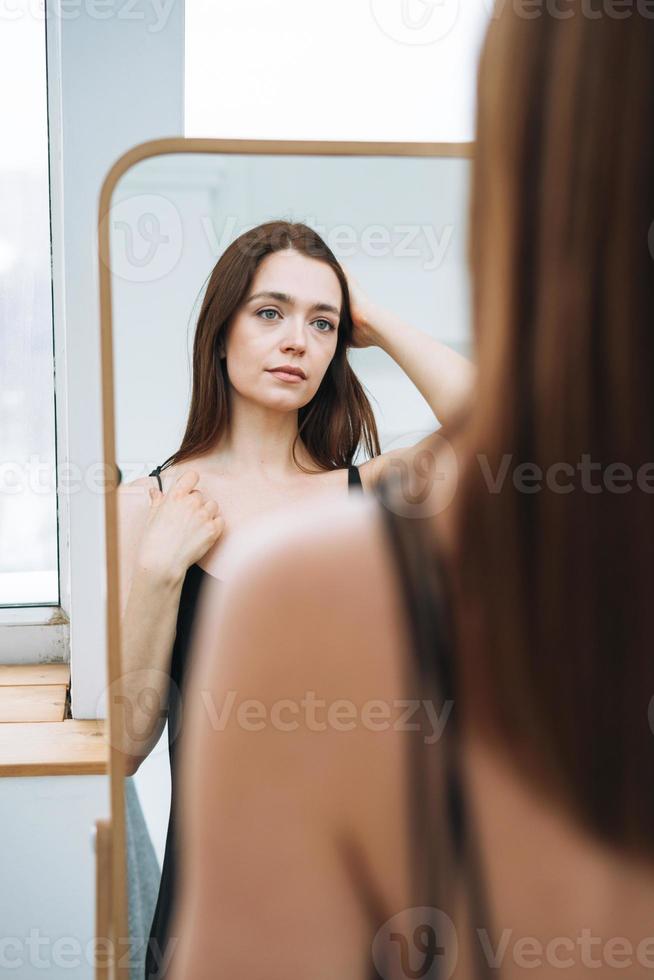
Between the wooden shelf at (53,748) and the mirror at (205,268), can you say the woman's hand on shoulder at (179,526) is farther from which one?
the wooden shelf at (53,748)

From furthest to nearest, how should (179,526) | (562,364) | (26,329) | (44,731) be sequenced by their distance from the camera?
(26,329) → (44,731) → (179,526) → (562,364)

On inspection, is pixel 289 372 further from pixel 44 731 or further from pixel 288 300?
pixel 44 731

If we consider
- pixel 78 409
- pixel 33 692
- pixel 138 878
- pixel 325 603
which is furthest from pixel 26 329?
pixel 325 603

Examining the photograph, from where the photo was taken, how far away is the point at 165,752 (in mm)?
640

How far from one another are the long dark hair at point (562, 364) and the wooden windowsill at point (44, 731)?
0.69m

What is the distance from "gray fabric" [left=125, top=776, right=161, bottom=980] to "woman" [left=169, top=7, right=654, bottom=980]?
0.53 feet

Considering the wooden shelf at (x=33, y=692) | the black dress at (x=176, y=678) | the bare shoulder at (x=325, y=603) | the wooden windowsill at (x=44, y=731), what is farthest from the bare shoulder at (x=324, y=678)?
the wooden shelf at (x=33, y=692)

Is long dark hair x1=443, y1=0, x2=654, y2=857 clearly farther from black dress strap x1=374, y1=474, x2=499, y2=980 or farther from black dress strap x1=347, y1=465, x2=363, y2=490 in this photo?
black dress strap x1=347, y1=465, x2=363, y2=490

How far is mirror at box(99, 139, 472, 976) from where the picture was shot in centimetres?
60

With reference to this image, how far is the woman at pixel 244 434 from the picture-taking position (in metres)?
0.62

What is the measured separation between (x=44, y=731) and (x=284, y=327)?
682 millimetres

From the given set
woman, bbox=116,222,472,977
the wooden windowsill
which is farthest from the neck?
the wooden windowsill

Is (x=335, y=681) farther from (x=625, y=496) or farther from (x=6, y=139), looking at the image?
(x=6, y=139)

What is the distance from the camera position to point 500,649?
422mm
